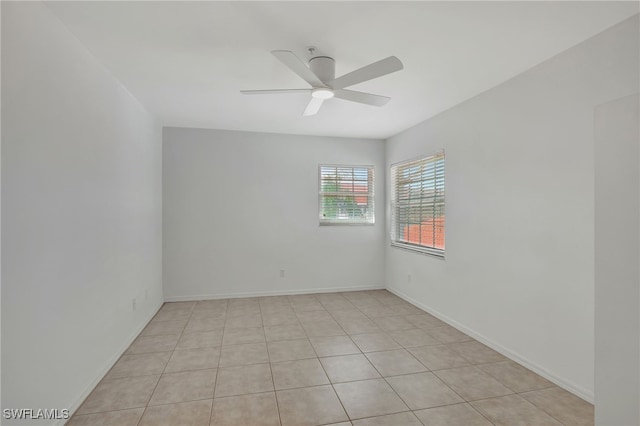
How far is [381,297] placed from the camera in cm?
490

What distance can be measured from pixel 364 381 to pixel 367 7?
2551 millimetres

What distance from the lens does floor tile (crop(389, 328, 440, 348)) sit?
10.6 ft

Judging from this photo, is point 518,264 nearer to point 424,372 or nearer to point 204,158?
point 424,372

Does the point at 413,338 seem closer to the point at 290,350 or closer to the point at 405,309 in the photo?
the point at 405,309

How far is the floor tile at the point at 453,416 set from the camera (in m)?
2.01

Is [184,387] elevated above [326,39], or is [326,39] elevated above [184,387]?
[326,39]

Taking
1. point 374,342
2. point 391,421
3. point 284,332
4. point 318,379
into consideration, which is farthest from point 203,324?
point 391,421

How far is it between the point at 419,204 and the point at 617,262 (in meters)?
3.35

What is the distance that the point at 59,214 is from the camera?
6.34 ft

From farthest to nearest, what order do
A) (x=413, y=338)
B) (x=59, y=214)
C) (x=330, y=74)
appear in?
(x=413, y=338) < (x=330, y=74) < (x=59, y=214)

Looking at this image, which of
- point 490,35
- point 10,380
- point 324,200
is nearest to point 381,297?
point 324,200

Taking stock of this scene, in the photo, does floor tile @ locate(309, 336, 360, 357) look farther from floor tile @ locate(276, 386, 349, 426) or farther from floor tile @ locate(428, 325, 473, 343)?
floor tile @ locate(428, 325, 473, 343)

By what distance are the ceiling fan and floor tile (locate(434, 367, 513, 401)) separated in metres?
2.31

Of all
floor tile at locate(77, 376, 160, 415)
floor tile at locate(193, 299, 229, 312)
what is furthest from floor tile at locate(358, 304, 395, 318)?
floor tile at locate(77, 376, 160, 415)
